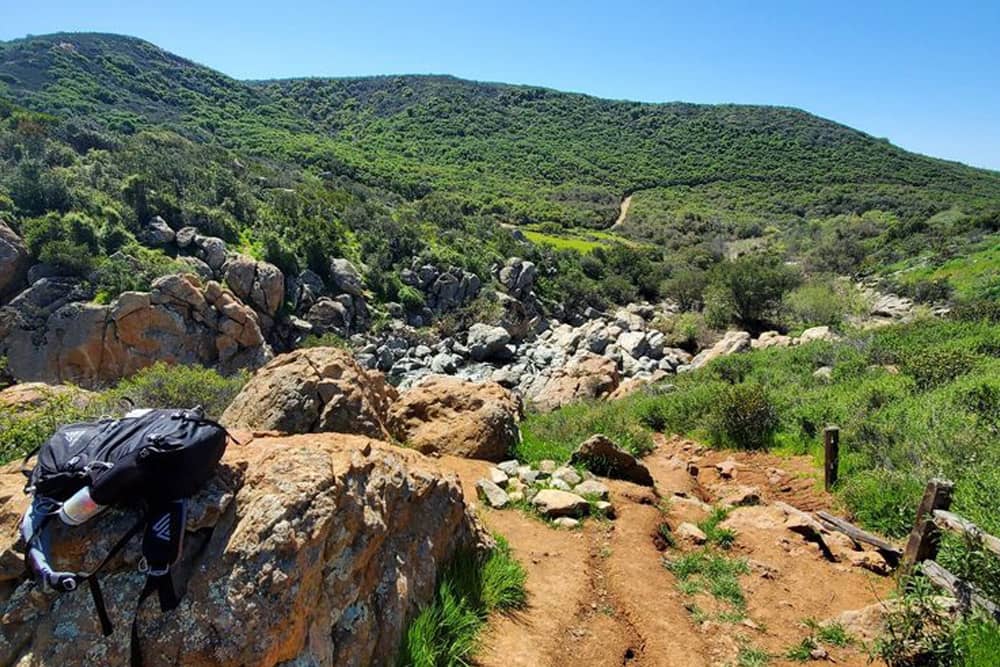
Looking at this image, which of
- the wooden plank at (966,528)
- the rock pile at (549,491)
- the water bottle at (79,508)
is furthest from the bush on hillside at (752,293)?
the water bottle at (79,508)

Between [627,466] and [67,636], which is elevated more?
[67,636]

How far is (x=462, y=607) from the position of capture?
14.6 ft

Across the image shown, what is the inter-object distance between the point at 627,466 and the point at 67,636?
7103mm

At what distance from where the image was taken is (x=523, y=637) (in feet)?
14.7

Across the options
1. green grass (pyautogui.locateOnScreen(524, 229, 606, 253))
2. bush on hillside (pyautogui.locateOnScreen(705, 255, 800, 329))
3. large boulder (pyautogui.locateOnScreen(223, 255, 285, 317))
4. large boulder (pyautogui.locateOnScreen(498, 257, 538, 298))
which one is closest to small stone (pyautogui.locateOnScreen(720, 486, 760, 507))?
bush on hillside (pyautogui.locateOnScreen(705, 255, 800, 329))

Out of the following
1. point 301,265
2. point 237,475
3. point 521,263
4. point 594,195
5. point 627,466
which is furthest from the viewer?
point 594,195

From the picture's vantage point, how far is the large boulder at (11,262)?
18609 millimetres

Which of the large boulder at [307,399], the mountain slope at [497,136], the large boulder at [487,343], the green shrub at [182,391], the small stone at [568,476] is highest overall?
the mountain slope at [497,136]

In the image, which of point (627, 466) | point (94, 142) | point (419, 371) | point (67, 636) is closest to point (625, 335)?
point (419, 371)

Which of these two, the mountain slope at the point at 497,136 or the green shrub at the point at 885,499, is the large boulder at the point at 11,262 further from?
the mountain slope at the point at 497,136

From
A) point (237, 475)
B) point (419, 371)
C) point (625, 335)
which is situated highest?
point (237, 475)

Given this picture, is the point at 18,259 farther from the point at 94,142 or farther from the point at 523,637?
the point at 523,637

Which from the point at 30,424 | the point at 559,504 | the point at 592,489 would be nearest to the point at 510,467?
the point at 592,489

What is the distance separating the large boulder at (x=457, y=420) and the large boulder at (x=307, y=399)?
1211mm
